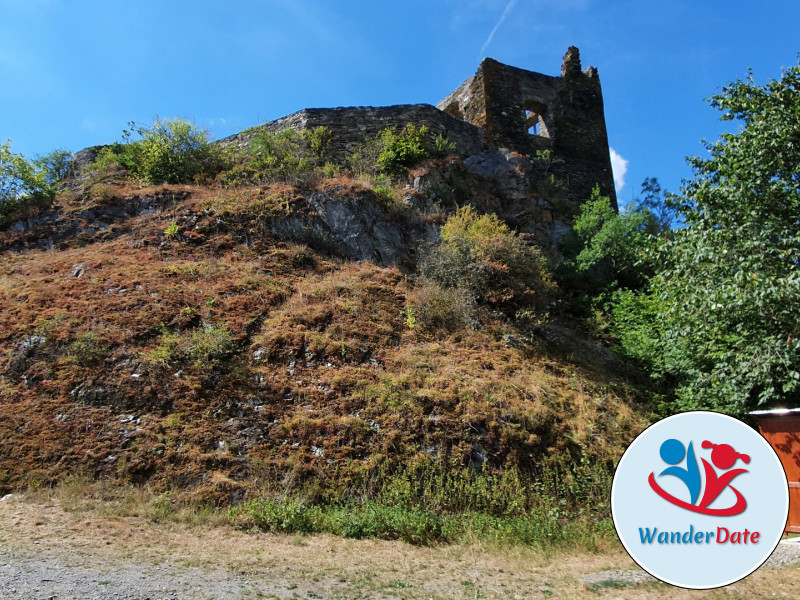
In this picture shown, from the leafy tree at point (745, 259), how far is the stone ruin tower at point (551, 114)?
922 cm

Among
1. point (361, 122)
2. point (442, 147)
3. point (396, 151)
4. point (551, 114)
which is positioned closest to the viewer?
point (396, 151)

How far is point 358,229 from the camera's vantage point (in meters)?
12.9

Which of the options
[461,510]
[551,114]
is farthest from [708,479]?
[551,114]

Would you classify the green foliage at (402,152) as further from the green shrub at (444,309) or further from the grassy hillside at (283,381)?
the green shrub at (444,309)

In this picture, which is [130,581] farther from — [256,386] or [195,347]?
[195,347]

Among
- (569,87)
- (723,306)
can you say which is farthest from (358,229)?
(569,87)

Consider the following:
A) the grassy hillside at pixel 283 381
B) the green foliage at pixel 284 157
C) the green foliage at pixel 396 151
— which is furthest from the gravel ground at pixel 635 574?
the green foliage at pixel 396 151

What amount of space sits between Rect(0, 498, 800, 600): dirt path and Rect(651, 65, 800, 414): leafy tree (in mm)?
2630

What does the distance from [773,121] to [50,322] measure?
436 inches

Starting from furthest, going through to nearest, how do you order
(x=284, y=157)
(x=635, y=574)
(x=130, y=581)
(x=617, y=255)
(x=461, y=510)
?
(x=284, y=157) → (x=617, y=255) → (x=461, y=510) → (x=635, y=574) → (x=130, y=581)

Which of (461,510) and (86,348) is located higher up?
(86,348)

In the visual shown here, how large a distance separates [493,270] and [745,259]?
4.57 metres

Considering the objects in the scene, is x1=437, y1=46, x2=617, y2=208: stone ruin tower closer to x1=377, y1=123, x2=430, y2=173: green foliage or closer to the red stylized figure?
x1=377, y1=123, x2=430, y2=173: green foliage

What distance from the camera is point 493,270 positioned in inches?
430
